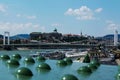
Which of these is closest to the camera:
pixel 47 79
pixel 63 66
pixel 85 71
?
pixel 47 79

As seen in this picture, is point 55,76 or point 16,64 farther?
point 16,64

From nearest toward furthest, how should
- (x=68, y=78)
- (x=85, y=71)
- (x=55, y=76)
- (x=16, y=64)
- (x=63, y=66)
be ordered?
(x=68, y=78)
(x=55, y=76)
(x=85, y=71)
(x=16, y=64)
(x=63, y=66)

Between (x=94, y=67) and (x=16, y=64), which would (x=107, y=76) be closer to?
(x=94, y=67)

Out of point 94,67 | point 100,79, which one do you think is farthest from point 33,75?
point 94,67

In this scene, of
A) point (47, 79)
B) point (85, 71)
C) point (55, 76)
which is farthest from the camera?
point (85, 71)

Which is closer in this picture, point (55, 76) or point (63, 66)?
point (55, 76)

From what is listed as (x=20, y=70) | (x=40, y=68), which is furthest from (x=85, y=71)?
(x=20, y=70)

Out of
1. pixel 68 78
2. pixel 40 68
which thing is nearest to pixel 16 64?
pixel 40 68

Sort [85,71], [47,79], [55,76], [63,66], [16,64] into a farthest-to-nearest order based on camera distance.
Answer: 1. [63,66]
2. [16,64]
3. [85,71]
4. [55,76]
5. [47,79]

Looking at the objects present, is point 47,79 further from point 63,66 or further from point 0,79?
point 63,66
